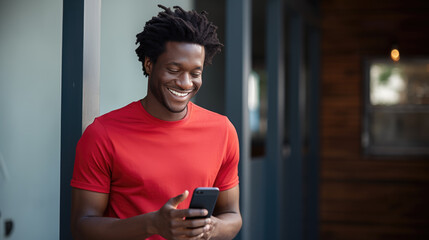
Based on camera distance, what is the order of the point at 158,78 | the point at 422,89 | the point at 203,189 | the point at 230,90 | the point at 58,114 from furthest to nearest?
the point at 422,89 → the point at 230,90 → the point at 58,114 → the point at 158,78 → the point at 203,189

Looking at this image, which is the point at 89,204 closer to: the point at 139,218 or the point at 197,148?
the point at 139,218

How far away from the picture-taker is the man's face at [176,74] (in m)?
1.20

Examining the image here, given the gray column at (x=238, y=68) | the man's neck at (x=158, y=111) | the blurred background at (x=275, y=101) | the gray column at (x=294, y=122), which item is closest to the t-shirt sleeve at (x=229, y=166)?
the man's neck at (x=158, y=111)

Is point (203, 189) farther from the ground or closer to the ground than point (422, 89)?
closer to the ground

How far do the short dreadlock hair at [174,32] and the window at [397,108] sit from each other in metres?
4.60

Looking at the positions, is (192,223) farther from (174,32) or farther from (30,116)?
(30,116)

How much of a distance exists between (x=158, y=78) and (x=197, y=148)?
20 cm

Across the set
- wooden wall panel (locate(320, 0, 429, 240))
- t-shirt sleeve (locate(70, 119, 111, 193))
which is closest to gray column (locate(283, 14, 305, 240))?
wooden wall panel (locate(320, 0, 429, 240))

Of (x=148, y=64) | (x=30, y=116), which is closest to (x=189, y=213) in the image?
(x=148, y=64)

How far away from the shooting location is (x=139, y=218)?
111 cm

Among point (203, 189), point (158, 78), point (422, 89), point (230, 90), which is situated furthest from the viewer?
point (422, 89)

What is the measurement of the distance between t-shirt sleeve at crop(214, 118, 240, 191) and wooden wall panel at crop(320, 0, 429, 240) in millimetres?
4372

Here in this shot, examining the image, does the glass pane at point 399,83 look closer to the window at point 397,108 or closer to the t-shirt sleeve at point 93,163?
the window at point 397,108

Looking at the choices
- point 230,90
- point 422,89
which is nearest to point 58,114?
point 230,90
